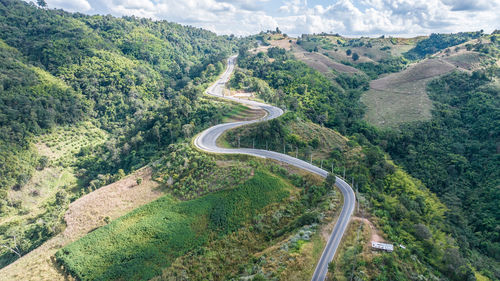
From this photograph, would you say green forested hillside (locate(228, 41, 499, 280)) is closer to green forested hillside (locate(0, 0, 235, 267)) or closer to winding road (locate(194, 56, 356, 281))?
winding road (locate(194, 56, 356, 281))

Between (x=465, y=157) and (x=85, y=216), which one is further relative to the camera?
(x=465, y=157)

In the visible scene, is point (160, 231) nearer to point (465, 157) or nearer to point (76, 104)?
point (465, 157)

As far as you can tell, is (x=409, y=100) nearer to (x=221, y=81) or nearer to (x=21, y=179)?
(x=221, y=81)

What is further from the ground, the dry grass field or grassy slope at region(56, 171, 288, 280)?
the dry grass field

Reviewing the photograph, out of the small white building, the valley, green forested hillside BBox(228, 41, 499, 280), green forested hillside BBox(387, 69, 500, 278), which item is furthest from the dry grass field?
the small white building

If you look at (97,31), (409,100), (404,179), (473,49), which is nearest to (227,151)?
(404,179)

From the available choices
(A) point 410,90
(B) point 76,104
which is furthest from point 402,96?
(B) point 76,104
